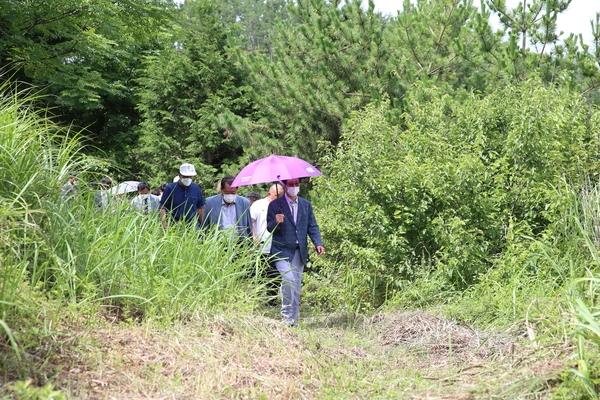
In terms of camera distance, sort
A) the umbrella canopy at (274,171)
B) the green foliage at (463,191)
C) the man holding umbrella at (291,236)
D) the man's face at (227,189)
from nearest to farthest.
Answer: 1. the man holding umbrella at (291,236)
2. the umbrella canopy at (274,171)
3. the green foliage at (463,191)
4. the man's face at (227,189)

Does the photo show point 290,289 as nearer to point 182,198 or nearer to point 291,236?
point 291,236

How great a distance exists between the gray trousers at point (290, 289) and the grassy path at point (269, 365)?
129 cm

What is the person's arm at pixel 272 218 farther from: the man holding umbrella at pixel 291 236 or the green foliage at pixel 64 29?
the green foliage at pixel 64 29

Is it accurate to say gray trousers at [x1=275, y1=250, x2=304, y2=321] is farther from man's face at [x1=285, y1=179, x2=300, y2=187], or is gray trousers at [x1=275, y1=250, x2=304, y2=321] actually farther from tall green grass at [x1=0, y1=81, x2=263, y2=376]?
tall green grass at [x1=0, y1=81, x2=263, y2=376]

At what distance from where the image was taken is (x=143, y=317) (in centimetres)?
534

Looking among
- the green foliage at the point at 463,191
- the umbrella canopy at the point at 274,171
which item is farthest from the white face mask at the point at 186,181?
the green foliage at the point at 463,191

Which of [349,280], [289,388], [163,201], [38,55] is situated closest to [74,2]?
[38,55]

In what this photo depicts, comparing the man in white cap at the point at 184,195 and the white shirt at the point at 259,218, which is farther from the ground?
the man in white cap at the point at 184,195

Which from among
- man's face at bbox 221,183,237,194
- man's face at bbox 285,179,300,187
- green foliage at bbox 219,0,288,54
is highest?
green foliage at bbox 219,0,288,54

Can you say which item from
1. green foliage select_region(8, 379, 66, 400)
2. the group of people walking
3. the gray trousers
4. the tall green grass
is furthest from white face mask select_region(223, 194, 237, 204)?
green foliage select_region(8, 379, 66, 400)

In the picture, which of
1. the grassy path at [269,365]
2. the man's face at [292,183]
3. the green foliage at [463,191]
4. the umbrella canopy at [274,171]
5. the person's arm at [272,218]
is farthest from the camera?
the green foliage at [463,191]

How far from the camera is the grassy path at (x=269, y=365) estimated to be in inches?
168

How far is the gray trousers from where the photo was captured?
7586mm

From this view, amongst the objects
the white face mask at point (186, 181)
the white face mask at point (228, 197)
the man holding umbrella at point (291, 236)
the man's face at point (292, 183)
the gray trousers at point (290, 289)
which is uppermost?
the man's face at point (292, 183)
